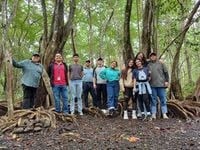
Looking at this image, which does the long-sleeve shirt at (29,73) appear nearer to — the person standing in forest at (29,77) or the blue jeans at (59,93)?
the person standing in forest at (29,77)

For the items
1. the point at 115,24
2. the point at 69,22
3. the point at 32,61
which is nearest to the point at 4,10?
the point at 32,61

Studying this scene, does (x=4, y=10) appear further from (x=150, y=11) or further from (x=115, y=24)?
(x=115, y=24)

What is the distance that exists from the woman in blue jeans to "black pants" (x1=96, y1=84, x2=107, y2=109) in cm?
69

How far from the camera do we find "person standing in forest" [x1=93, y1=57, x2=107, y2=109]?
37.8 ft

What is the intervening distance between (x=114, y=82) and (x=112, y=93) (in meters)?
0.32

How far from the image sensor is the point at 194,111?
1127cm

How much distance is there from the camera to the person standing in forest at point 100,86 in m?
11.5

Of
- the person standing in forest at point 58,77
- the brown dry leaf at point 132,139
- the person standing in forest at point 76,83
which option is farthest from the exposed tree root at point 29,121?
the brown dry leaf at point 132,139

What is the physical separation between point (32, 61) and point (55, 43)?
177 centimetres

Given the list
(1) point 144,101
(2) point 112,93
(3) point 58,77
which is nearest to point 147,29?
(2) point 112,93

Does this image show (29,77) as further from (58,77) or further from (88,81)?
(88,81)

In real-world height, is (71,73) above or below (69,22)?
below

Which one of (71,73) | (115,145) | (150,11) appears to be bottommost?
(115,145)

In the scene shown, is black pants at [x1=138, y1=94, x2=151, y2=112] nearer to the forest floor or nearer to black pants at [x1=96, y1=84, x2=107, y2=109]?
the forest floor
